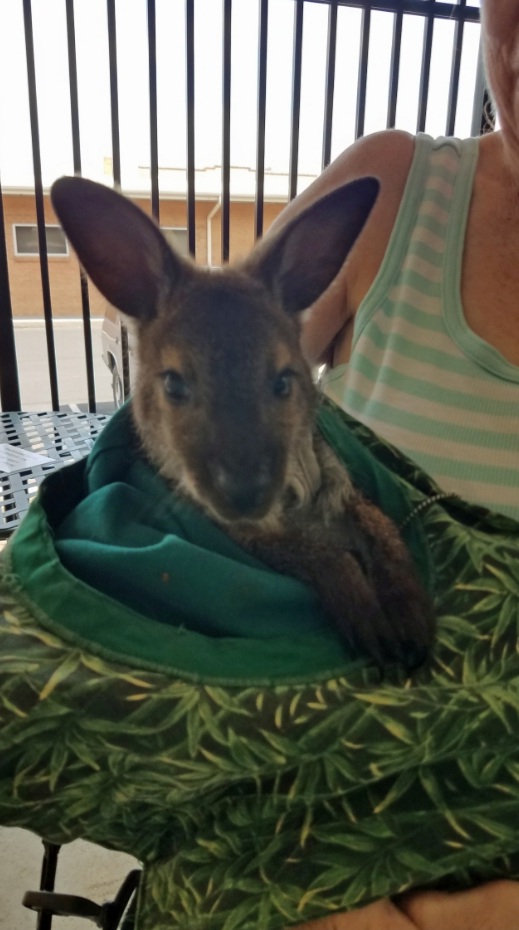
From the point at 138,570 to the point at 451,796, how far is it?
358 mm

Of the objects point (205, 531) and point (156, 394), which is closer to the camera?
point (205, 531)

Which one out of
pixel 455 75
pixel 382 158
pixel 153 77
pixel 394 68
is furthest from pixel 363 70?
pixel 382 158

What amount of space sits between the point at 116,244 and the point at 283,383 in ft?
0.85

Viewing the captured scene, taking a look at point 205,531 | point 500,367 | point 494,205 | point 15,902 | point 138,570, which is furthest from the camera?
point 15,902

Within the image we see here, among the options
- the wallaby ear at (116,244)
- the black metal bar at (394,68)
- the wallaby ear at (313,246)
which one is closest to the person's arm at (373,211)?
the wallaby ear at (313,246)

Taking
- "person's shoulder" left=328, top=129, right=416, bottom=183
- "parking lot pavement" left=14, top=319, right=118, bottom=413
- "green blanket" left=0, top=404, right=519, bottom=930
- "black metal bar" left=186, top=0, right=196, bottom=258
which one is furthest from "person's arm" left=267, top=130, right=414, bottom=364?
"parking lot pavement" left=14, top=319, right=118, bottom=413

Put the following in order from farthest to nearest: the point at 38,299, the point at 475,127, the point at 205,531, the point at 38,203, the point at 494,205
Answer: the point at 475,127 → the point at 38,299 → the point at 38,203 → the point at 494,205 → the point at 205,531

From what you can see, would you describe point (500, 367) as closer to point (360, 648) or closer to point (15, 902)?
point (360, 648)

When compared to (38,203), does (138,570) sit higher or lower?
lower

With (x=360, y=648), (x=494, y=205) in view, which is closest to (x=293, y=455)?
(x=360, y=648)

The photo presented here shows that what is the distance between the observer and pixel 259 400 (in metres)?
0.81

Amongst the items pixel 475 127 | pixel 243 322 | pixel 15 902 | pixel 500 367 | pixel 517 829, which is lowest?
pixel 15 902

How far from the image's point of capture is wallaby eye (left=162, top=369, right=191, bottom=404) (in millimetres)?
845

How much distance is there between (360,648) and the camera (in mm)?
656
